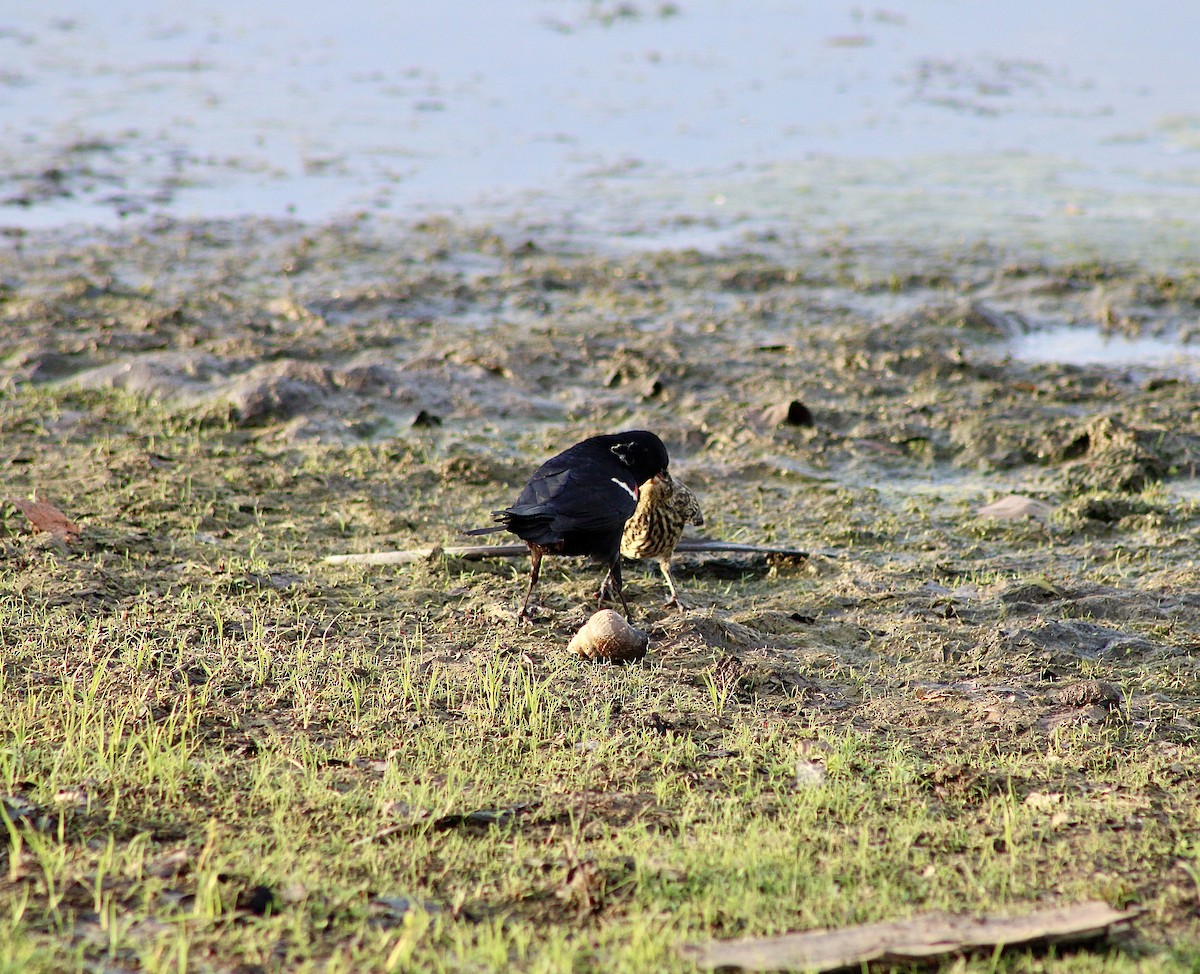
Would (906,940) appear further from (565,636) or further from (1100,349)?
(1100,349)

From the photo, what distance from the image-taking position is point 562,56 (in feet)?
63.8

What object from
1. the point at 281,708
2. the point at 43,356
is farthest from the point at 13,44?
the point at 281,708

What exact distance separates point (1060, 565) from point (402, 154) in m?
10.5

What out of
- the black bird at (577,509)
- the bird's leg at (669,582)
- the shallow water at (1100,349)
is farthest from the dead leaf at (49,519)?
the shallow water at (1100,349)

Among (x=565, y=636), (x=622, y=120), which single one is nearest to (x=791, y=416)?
(x=565, y=636)

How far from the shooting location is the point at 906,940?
3307 millimetres

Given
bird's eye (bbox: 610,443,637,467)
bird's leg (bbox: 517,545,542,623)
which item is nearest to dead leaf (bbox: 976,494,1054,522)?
bird's eye (bbox: 610,443,637,467)

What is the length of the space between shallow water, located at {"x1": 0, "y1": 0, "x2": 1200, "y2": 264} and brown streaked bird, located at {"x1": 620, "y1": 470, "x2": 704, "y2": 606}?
6.55 m

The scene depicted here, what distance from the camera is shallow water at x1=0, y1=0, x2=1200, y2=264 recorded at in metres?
13.1

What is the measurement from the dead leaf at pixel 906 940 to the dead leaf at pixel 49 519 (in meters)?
3.91

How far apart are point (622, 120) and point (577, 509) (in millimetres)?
11934

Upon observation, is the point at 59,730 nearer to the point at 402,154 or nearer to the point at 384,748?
the point at 384,748

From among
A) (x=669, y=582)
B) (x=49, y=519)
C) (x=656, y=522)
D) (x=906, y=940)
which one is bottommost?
(x=669, y=582)

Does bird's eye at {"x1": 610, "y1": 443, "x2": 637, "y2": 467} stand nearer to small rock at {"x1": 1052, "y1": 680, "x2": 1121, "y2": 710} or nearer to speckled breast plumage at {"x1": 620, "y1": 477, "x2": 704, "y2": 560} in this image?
speckled breast plumage at {"x1": 620, "y1": 477, "x2": 704, "y2": 560}
